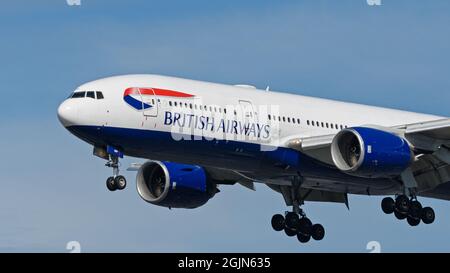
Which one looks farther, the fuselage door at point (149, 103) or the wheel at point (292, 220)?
the wheel at point (292, 220)

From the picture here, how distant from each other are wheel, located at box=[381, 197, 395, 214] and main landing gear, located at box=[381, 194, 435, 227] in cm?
14

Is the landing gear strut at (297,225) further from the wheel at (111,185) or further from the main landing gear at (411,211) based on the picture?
the wheel at (111,185)

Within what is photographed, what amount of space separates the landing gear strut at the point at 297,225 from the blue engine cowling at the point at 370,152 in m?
5.35

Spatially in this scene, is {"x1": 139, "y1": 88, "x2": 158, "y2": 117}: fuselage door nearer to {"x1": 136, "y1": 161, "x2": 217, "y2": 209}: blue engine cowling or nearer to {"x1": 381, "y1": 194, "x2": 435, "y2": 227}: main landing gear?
{"x1": 136, "y1": 161, "x2": 217, "y2": 209}: blue engine cowling

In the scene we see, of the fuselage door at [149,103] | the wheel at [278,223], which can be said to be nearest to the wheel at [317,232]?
the wheel at [278,223]

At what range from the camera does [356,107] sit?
2062 inches

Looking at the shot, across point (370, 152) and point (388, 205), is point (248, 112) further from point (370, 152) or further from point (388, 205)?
point (388, 205)

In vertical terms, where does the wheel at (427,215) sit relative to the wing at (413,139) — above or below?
below

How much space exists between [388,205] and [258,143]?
6937 mm

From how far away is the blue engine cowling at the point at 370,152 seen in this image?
4656 cm

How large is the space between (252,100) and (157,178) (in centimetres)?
739

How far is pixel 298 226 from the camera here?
5266cm
